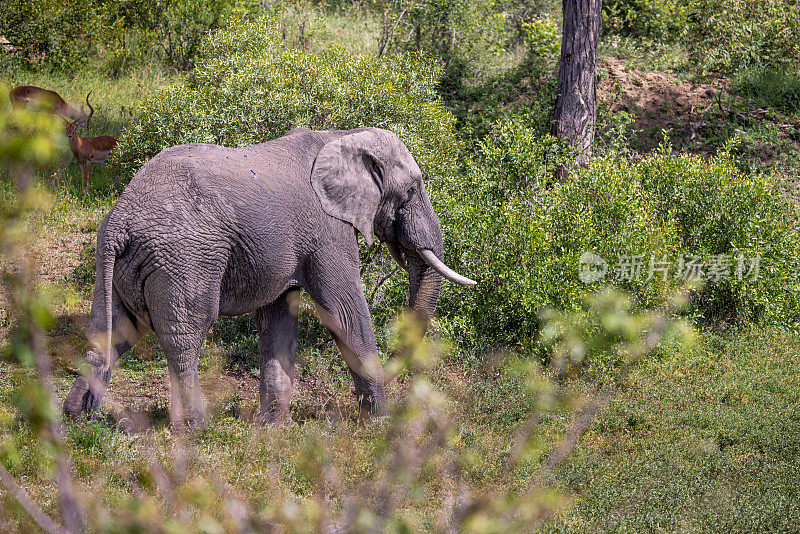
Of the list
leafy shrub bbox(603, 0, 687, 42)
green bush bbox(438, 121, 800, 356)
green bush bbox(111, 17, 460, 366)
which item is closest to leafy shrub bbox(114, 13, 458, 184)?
green bush bbox(111, 17, 460, 366)

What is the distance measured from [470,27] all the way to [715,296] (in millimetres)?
7778

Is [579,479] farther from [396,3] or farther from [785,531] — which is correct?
[396,3]

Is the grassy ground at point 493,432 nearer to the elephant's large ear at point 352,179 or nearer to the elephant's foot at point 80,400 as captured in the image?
the elephant's foot at point 80,400

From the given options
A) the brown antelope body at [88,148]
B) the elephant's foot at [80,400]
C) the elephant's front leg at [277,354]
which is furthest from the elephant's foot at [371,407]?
the brown antelope body at [88,148]

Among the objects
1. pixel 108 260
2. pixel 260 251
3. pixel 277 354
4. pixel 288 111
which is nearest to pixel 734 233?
pixel 288 111

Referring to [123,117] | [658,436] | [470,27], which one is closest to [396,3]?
[470,27]

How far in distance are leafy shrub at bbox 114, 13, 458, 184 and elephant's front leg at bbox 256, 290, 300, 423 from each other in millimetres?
2834

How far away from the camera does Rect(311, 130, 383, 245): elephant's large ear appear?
6562 mm

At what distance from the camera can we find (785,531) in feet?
19.4

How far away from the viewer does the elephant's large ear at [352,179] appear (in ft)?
21.5

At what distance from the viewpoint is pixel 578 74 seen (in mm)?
13039

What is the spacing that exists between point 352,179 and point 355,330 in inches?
A: 45.4

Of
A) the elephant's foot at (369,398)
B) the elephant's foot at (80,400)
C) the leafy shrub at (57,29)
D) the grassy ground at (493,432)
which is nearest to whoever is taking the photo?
the grassy ground at (493,432)

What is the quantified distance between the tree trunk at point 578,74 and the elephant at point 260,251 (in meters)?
6.40
